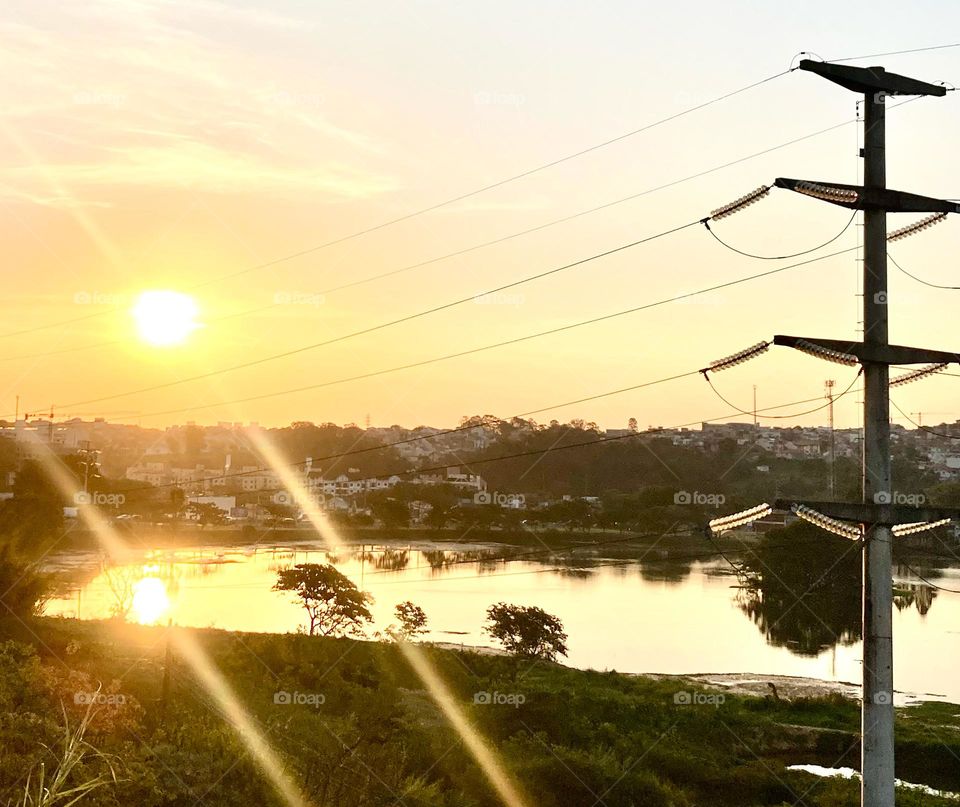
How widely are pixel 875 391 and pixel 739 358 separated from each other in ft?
5.41

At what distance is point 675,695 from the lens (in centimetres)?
3145

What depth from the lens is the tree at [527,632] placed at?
3862 cm

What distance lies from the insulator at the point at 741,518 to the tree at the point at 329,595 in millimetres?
28314

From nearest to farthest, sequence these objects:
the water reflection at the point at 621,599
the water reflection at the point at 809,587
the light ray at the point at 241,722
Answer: the light ray at the point at 241,722, the water reflection at the point at 621,599, the water reflection at the point at 809,587

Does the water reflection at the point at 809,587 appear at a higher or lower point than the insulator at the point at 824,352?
lower

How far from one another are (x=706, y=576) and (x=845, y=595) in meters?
20.1

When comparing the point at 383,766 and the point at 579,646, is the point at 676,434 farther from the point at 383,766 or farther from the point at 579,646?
the point at 383,766


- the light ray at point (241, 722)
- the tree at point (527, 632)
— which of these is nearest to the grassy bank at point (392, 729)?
the light ray at point (241, 722)

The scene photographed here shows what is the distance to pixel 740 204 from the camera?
565 inches

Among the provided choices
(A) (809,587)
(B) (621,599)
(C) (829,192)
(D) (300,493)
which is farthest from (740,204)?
(D) (300,493)

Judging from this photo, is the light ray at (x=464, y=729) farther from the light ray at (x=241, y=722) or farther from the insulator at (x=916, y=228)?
the insulator at (x=916, y=228)

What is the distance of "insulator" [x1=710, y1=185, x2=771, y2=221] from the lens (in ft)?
45.6

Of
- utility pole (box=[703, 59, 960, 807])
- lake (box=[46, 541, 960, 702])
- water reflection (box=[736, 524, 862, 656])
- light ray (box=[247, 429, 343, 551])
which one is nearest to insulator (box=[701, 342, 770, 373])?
utility pole (box=[703, 59, 960, 807])

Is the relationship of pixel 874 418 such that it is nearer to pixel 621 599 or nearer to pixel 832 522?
pixel 832 522
